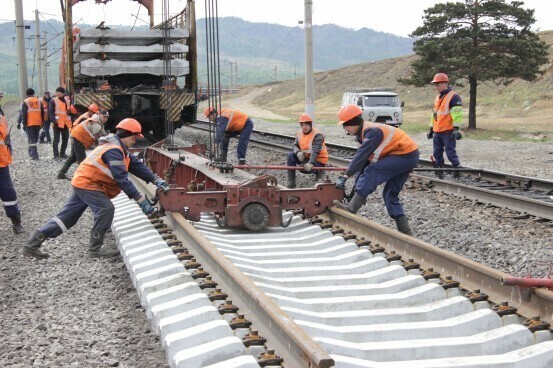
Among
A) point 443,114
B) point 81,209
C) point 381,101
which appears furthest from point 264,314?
point 381,101

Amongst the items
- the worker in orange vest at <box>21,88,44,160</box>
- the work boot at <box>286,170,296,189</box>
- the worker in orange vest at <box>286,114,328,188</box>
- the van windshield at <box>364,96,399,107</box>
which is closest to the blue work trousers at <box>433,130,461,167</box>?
the worker in orange vest at <box>286,114,328,188</box>

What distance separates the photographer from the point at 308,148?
10.1 meters

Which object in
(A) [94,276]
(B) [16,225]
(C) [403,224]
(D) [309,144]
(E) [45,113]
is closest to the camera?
(A) [94,276]

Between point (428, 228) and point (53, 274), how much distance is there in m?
3.79

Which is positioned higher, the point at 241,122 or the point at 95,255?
the point at 241,122

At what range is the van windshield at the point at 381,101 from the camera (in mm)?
32372

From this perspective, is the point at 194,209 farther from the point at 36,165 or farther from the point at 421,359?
the point at 36,165

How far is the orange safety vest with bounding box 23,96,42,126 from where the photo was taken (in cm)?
1664

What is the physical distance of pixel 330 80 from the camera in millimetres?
Result: 84438

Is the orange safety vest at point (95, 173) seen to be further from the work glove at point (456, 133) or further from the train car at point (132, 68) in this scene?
the train car at point (132, 68)

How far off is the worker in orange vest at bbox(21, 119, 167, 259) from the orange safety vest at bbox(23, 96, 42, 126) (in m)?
10.4

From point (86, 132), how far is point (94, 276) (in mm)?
6035

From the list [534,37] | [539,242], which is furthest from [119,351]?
[534,37]

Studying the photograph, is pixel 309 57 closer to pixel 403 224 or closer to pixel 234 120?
pixel 234 120
